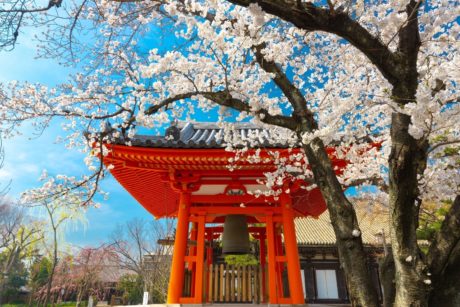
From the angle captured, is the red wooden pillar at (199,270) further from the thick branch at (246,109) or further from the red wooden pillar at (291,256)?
the thick branch at (246,109)

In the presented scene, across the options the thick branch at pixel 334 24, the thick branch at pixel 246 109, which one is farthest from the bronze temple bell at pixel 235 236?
the thick branch at pixel 334 24

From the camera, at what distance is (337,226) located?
2.54 metres

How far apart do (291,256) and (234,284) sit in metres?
1.21

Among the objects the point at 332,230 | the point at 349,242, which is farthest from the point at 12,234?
the point at 349,242

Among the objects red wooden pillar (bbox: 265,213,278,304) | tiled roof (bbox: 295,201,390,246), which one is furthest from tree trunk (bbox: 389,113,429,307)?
tiled roof (bbox: 295,201,390,246)

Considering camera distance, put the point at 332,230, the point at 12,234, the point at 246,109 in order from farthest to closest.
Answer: the point at 12,234, the point at 332,230, the point at 246,109

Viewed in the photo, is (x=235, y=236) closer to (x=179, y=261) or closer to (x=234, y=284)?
(x=234, y=284)

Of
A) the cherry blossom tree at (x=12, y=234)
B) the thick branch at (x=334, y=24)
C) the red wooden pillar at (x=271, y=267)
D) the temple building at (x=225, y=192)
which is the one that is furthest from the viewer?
the cherry blossom tree at (x=12, y=234)

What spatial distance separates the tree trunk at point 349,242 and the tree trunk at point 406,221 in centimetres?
21

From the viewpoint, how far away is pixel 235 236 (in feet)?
23.1

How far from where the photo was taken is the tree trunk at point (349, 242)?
2332 millimetres

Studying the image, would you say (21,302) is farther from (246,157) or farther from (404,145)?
(404,145)

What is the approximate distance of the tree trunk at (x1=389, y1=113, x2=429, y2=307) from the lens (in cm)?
218

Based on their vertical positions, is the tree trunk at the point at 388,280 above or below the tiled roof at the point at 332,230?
below
